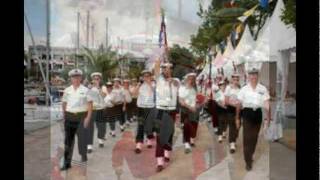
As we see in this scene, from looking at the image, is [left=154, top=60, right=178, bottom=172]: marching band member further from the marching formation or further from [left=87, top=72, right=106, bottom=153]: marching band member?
[left=87, top=72, right=106, bottom=153]: marching band member

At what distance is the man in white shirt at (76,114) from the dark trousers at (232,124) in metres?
1.19

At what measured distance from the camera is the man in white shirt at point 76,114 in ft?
12.4

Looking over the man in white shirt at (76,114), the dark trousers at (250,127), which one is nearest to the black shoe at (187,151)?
the dark trousers at (250,127)

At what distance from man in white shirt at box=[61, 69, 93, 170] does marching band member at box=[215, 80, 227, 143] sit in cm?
109

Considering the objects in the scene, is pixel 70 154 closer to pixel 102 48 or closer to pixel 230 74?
pixel 102 48

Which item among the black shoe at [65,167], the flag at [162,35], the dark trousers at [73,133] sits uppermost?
the flag at [162,35]

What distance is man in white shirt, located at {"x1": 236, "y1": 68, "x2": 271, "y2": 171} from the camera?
389 centimetres

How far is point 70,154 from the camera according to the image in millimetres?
3822

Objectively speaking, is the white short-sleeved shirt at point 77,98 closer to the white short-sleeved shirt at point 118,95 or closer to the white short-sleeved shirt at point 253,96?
the white short-sleeved shirt at point 118,95

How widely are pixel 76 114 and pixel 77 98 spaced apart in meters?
0.13

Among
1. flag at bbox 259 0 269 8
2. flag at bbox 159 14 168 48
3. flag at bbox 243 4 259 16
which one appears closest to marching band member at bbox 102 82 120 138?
flag at bbox 159 14 168 48

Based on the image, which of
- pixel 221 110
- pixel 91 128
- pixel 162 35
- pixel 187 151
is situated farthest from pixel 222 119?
pixel 91 128

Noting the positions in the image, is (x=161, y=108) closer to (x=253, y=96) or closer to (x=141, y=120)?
(x=141, y=120)

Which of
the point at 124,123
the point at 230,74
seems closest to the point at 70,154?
the point at 124,123
